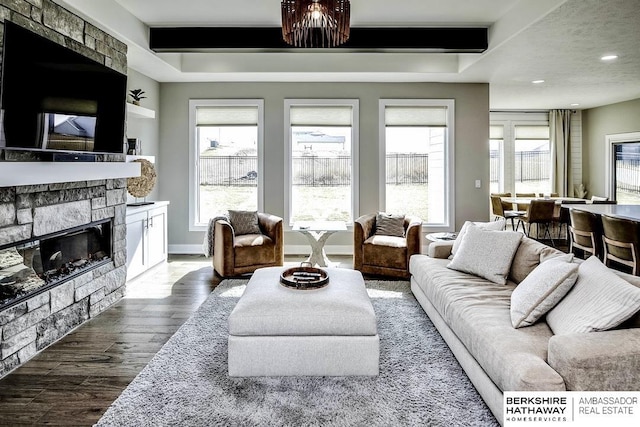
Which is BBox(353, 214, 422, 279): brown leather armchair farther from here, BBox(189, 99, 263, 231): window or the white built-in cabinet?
the white built-in cabinet

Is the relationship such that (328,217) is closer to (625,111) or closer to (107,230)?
(107,230)

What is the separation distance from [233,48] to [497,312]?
159 inches

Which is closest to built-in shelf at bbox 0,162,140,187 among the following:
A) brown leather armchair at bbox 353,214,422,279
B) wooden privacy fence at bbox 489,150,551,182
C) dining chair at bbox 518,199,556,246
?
brown leather armchair at bbox 353,214,422,279

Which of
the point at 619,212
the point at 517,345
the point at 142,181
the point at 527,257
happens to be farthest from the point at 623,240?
the point at 142,181

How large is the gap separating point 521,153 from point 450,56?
14.0 ft

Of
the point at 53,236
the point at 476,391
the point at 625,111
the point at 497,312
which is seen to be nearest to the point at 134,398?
the point at 53,236

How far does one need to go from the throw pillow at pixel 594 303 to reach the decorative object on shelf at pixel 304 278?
1480 mm

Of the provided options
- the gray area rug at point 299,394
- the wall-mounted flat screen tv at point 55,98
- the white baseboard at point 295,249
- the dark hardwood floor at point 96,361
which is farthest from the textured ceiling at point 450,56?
the gray area rug at point 299,394

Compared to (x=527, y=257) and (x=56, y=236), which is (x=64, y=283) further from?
(x=527, y=257)

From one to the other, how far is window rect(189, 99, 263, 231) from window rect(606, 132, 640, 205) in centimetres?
694

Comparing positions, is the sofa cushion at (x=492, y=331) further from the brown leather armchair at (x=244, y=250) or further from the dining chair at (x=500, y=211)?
the dining chair at (x=500, y=211)

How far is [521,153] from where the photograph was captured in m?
9.38

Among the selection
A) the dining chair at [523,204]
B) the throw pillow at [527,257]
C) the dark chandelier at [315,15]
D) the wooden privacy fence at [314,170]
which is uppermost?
the dark chandelier at [315,15]

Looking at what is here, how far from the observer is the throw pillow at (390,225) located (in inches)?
225
